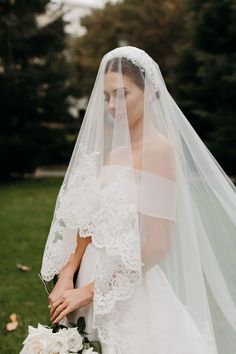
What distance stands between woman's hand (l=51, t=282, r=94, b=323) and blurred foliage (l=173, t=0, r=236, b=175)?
465 inches

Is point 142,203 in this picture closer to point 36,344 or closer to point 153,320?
point 153,320

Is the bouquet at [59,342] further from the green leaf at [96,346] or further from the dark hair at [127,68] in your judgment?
the dark hair at [127,68]

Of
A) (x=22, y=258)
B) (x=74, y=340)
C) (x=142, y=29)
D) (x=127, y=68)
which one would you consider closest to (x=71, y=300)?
(x=74, y=340)

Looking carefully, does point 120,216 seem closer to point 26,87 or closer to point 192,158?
point 192,158

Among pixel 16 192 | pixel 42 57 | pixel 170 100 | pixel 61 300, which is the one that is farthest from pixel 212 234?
pixel 42 57

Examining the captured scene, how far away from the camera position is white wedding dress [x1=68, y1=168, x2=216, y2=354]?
2258 millimetres

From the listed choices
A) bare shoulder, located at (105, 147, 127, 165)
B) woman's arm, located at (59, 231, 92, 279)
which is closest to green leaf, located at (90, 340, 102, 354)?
woman's arm, located at (59, 231, 92, 279)

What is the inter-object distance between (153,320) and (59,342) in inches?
16.6

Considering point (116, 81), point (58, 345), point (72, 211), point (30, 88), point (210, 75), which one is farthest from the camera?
point (30, 88)

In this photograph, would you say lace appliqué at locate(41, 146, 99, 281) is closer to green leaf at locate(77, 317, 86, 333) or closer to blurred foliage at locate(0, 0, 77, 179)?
green leaf at locate(77, 317, 86, 333)

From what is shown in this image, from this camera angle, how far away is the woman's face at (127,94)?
2271mm

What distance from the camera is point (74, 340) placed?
7.14 ft

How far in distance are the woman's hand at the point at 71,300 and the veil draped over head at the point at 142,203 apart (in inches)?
2.2

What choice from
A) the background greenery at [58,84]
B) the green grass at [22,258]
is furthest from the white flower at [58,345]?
the background greenery at [58,84]
